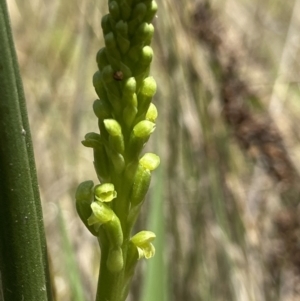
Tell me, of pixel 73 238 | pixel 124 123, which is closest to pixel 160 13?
pixel 73 238

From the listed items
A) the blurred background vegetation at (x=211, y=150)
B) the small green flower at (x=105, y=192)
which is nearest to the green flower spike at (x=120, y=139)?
the small green flower at (x=105, y=192)

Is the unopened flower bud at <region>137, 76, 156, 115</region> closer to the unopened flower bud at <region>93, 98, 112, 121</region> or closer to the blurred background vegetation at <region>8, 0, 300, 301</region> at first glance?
the unopened flower bud at <region>93, 98, 112, 121</region>

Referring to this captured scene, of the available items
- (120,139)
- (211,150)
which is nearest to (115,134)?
(120,139)

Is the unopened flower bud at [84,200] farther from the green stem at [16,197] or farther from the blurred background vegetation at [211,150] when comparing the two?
the blurred background vegetation at [211,150]

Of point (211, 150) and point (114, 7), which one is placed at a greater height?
point (114, 7)

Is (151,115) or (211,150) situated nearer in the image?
(151,115)

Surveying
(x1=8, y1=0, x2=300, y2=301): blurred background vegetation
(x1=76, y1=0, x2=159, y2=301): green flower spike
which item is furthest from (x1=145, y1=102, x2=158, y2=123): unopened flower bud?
(x1=8, y1=0, x2=300, y2=301): blurred background vegetation

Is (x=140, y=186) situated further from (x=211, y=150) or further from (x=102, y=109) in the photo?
(x=211, y=150)
